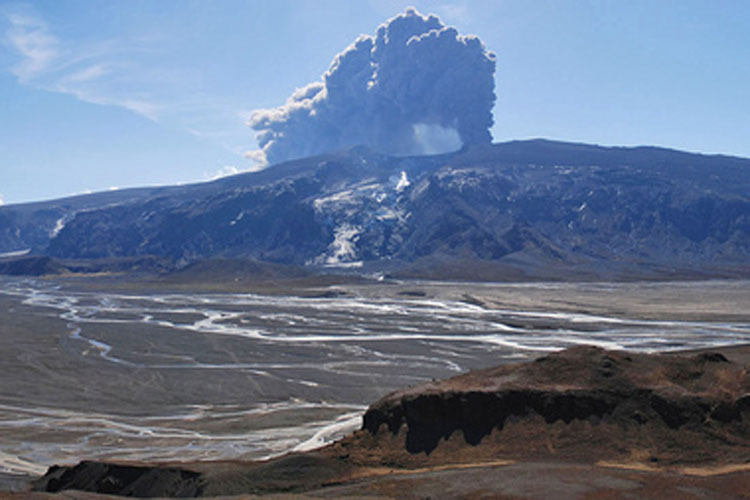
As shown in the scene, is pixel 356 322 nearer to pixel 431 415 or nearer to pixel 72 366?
pixel 72 366

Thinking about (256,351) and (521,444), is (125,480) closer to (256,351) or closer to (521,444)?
(521,444)

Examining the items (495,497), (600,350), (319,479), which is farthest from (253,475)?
(600,350)

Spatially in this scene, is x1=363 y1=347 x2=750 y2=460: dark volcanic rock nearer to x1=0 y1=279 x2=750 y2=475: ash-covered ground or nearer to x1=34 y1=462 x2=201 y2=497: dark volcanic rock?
x1=34 y1=462 x2=201 y2=497: dark volcanic rock

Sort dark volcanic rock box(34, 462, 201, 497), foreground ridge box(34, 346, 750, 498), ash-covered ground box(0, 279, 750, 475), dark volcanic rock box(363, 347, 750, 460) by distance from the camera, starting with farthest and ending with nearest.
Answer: ash-covered ground box(0, 279, 750, 475) < dark volcanic rock box(363, 347, 750, 460) < dark volcanic rock box(34, 462, 201, 497) < foreground ridge box(34, 346, 750, 498)

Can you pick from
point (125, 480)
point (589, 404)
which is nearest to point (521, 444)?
point (589, 404)

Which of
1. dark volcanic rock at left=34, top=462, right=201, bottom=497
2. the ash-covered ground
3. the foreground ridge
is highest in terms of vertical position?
the foreground ridge

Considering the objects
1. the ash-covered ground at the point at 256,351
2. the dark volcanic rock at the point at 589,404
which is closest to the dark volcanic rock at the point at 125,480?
the ash-covered ground at the point at 256,351

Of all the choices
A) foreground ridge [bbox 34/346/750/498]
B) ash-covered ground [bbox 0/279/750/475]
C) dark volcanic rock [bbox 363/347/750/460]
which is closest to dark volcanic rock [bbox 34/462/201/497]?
foreground ridge [bbox 34/346/750/498]

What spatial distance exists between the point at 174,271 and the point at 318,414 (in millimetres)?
164106

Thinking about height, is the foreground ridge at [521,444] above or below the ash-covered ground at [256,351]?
above

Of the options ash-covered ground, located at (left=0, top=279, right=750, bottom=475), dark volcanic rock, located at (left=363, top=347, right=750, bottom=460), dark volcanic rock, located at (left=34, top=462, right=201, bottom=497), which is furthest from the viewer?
ash-covered ground, located at (left=0, top=279, right=750, bottom=475)

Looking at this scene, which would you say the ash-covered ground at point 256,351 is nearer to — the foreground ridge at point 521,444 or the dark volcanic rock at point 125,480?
the dark volcanic rock at point 125,480

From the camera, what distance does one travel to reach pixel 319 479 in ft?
72.1

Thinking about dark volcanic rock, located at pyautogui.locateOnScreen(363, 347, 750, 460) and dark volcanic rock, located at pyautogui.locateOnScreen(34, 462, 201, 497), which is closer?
dark volcanic rock, located at pyautogui.locateOnScreen(34, 462, 201, 497)
